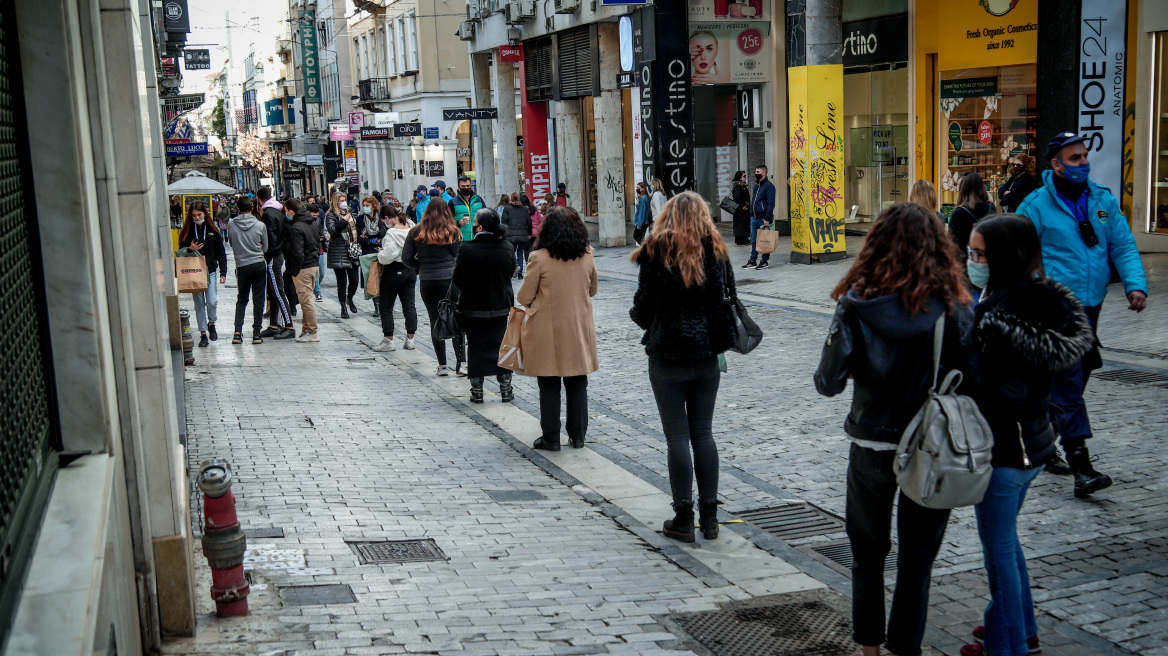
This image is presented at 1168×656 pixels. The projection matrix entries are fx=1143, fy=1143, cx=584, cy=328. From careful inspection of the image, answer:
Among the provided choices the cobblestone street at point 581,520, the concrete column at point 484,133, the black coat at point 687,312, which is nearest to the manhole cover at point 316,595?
the cobblestone street at point 581,520

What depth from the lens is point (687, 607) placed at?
527 cm

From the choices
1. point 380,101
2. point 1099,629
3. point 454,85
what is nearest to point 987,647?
point 1099,629

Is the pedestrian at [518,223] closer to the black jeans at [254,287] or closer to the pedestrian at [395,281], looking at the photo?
the pedestrian at [395,281]

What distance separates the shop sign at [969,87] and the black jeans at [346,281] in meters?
11.1

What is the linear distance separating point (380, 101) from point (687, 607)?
47961mm

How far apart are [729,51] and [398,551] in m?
21.0

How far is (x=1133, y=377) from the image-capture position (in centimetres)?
952

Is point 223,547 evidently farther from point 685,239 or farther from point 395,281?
point 395,281

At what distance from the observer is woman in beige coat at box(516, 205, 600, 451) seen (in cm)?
815

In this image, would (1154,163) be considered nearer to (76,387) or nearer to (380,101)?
(76,387)

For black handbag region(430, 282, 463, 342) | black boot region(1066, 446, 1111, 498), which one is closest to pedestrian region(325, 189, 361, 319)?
black handbag region(430, 282, 463, 342)

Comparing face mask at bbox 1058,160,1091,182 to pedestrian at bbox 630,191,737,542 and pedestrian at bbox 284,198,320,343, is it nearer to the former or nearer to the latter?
pedestrian at bbox 630,191,737,542

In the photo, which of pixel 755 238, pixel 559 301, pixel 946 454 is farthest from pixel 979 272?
pixel 755 238

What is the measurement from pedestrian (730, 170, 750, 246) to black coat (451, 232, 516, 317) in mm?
13878
